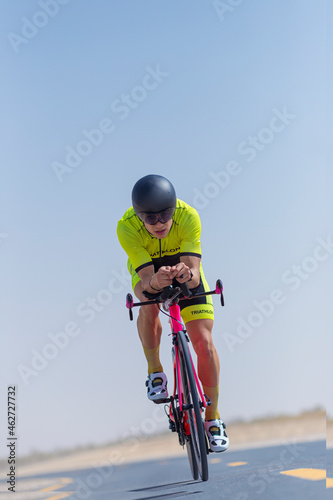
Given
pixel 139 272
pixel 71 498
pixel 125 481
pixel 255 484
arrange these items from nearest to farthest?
1. pixel 139 272
2. pixel 255 484
3. pixel 71 498
4. pixel 125 481

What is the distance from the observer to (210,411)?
16.5 feet

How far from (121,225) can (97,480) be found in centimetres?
287

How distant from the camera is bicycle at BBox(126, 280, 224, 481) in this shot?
4250mm

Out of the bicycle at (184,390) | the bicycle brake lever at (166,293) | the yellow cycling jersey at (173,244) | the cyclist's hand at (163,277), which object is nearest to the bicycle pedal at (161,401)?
the bicycle at (184,390)

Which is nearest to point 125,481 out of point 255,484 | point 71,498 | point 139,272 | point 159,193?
point 71,498

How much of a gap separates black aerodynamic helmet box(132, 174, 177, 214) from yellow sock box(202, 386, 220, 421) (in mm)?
1681

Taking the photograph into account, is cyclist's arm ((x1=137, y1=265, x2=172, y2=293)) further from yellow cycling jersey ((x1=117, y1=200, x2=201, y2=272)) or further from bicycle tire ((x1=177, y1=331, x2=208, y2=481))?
bicycle tire ((x1=177, y1=331, x2=208, y2=481))

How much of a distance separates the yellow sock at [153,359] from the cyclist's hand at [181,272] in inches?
42.2

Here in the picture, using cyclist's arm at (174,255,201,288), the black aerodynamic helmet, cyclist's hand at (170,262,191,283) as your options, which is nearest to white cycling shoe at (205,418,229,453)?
cyclist's arm at (174,255,201,288)

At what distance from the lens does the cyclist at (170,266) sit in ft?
15.3

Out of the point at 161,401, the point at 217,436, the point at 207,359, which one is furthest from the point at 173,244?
the point at 217,436

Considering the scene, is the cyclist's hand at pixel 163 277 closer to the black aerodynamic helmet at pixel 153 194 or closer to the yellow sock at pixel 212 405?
the black aerodynamic helmet at pixel 153 194

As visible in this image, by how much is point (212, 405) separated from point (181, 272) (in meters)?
1.38

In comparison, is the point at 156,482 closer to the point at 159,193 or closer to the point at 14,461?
the point at 14,461
